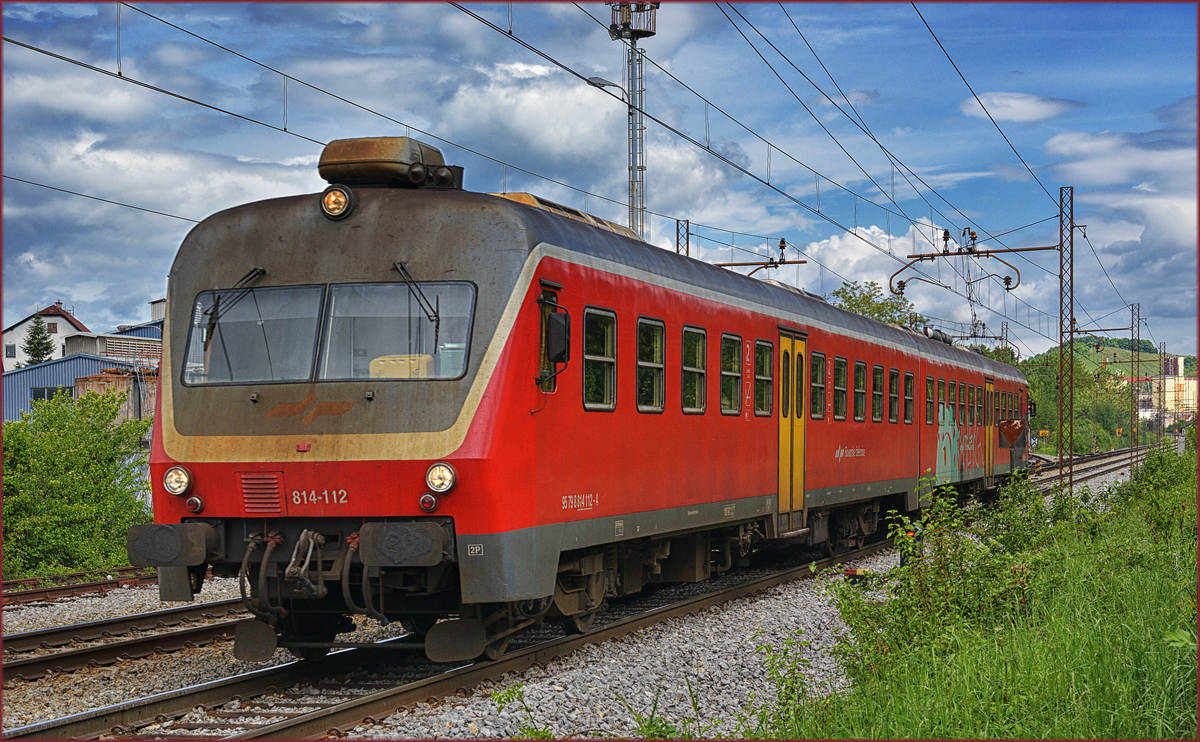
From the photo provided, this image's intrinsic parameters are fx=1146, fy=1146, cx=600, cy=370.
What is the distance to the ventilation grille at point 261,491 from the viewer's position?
8.09 m

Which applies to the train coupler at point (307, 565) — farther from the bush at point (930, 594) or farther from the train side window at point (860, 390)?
the train side window at point (860, 390)

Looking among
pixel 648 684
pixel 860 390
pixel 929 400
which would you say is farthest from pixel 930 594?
pixel 929 400

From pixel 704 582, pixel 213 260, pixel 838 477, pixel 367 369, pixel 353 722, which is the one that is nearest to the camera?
pixel 353 722

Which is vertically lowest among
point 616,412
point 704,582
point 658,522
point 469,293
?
point 704,582

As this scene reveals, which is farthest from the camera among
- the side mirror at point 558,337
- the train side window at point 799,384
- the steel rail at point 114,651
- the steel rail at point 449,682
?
the train side window at point 799,384

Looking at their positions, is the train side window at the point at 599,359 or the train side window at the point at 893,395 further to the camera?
the train side window at the point at 893,395

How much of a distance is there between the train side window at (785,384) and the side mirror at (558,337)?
5.84 metres

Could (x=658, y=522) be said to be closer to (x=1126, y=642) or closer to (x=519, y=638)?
(x=519, y=638)

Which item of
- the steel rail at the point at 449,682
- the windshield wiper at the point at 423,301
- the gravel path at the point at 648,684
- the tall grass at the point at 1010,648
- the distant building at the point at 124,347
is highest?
the distant building at the point at 124,347

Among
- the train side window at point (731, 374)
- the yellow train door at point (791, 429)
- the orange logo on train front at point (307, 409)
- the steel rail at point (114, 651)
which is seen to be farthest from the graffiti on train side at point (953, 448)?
the orange logo on train front at point (307, 409)

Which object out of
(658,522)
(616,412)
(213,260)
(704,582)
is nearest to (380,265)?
(213,260)

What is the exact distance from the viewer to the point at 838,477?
1598 cm

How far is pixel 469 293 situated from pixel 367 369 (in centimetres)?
90

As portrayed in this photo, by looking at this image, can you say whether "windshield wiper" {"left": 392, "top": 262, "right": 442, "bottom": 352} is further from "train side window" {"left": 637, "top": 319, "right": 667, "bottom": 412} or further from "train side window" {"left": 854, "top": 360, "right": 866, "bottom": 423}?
"train side window" {"left": 854, "top": 360, "right": 866, "bottom": 423}
